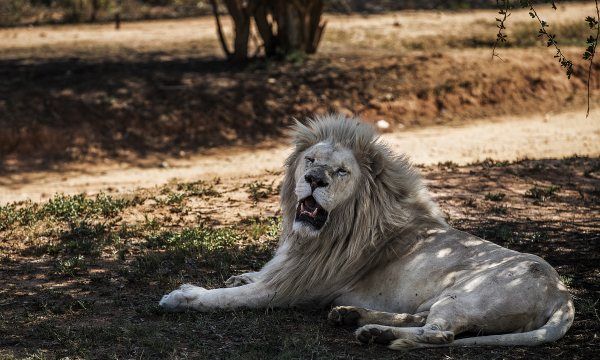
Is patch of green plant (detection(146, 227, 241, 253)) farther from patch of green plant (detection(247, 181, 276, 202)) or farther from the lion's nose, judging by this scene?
the lion's nose

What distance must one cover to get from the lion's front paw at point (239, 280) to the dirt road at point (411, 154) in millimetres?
4609

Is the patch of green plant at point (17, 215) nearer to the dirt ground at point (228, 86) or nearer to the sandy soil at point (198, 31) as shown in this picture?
the dirt ground at point (228, 86)

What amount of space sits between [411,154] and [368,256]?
6.82 meters

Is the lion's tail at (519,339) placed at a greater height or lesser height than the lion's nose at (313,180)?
lesser

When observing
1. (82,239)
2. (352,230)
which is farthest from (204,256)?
(352,230)

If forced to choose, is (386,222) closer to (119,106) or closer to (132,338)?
(132,338)

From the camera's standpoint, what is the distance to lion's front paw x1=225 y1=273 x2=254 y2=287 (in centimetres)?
641

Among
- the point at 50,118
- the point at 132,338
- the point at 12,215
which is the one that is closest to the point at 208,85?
the point at 50,118

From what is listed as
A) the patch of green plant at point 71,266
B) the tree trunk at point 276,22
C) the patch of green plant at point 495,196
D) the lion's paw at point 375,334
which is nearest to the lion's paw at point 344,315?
the lion's paw at point 375,334

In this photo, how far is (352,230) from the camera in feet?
19.7

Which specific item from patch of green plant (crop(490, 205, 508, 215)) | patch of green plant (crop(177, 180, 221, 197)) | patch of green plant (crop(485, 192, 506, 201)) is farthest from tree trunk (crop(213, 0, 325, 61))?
patch of green plant (crop(490, 205, 508, 215))

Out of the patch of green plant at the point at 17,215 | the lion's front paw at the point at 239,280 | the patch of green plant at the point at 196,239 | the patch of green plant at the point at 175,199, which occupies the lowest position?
the patch of green plant at the point at 17,215

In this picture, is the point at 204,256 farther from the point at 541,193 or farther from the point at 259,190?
the point at 541,193

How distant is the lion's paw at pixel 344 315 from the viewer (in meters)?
5.54
